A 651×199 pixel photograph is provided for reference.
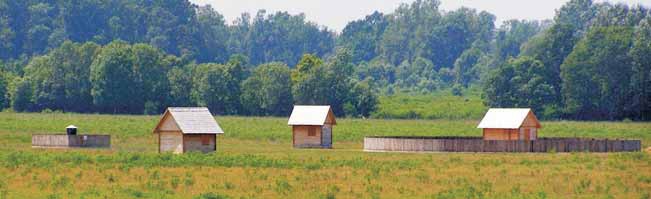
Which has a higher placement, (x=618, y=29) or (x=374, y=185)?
(x=618, y=29)

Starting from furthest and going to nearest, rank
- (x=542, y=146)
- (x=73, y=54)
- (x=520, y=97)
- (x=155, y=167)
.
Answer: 1. (x=73, y=54)
2. (x=520, y=97)
3. (x=542, y=146)
4. (x=155, y=167)

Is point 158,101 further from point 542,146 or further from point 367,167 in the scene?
point 367,167

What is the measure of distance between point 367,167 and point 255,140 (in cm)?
3201

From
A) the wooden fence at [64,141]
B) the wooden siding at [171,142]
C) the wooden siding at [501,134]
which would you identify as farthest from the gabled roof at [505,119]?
the wooden fence at [64,141]

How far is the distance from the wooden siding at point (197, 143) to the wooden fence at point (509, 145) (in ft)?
30.0

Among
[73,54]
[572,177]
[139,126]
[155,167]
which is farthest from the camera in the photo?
[73,54]

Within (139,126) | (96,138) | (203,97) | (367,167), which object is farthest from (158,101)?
(367,167)

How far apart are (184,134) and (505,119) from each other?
1918 centimetres

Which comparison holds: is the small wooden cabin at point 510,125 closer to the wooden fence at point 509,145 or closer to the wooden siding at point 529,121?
the wooden siding at point 529,121

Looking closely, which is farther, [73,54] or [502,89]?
[73,54]

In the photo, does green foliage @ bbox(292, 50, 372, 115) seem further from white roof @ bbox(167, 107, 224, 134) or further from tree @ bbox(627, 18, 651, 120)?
white roof @ bbox(167, 107, 224, 134)

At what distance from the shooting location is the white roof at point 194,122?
78125mm

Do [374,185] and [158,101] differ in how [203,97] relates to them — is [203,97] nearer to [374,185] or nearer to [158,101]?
[158,101]

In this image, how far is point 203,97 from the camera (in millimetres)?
155375
